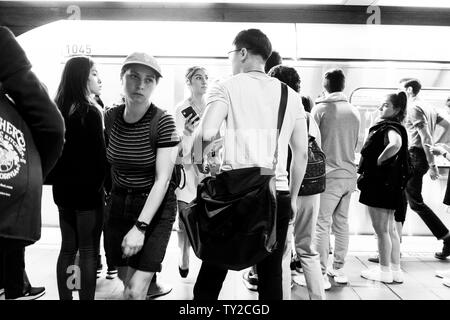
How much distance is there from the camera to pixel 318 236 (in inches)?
111

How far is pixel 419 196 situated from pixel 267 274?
2.88 meters

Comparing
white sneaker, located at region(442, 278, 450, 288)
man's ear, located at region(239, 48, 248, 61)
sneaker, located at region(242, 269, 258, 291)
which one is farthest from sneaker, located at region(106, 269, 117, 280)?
white sneaker, located at region(442, 278, 450, 288)

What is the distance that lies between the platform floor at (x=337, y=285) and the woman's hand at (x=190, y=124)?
127cm

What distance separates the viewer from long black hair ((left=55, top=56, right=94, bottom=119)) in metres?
1.90

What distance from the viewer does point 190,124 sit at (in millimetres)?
3076

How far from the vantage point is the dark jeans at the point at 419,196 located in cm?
371

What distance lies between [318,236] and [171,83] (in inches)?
96.6

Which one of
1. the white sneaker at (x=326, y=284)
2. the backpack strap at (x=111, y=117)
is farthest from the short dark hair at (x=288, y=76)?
the white sneaker at (x=326, y=284)

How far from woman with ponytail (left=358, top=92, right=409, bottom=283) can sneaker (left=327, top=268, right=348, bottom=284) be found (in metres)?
0.36

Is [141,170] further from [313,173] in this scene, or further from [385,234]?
[385,234]

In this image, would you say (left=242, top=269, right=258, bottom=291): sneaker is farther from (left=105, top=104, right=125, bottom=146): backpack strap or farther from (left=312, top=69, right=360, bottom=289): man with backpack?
(left=105, top=104, right=125, bottom=146): backpack strap

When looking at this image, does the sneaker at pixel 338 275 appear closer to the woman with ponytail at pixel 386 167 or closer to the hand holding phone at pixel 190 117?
the woman with ponytail at pixel 386 167

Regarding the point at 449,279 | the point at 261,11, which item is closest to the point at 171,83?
the point at 261,11
